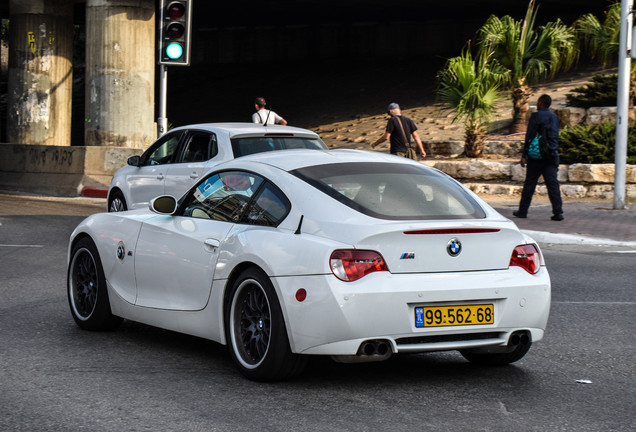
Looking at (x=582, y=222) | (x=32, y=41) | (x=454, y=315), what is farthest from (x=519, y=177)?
(x=454, y=315)

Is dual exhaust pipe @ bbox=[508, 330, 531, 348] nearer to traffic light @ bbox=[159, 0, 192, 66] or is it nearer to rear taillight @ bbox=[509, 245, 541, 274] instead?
rear taillight @ bbox=[509, 245, 541, 274]

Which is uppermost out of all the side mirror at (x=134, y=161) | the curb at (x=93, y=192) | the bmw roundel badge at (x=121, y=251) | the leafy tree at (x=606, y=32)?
the leafy tree at (x=606, y=32)

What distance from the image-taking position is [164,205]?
6805mm

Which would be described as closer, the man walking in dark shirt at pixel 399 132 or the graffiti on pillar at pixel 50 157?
the man walking in dark shirt at pixel 399 132

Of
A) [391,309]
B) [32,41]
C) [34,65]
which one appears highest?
[32,41]

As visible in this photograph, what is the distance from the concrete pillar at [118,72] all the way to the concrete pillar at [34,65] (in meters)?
3.59

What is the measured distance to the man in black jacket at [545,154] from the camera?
15930mm

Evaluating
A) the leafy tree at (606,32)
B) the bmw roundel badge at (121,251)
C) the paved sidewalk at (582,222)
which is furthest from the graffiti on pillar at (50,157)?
the bmw roundel badge at (121,251)

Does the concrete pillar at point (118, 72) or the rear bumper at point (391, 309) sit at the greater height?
the concrete pillar at point (118, 72)

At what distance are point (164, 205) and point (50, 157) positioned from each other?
54.5 feet

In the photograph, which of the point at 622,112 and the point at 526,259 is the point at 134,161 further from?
the point at 526,259

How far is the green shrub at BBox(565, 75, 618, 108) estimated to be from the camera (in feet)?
80.9

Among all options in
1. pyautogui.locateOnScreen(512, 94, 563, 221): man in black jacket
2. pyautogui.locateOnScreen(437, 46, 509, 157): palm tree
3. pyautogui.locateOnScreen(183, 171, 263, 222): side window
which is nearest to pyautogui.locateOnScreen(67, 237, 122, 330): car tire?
pyautogui.locateOnScreen(183, 171, 263, 222): side window

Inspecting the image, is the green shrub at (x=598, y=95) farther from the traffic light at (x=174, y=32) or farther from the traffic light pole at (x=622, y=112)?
the traffic light at (x=174, y=32)
